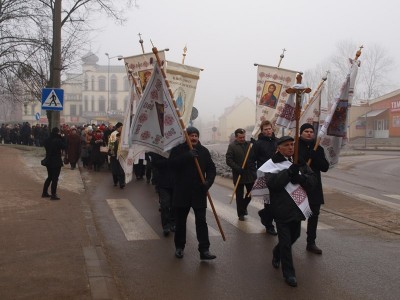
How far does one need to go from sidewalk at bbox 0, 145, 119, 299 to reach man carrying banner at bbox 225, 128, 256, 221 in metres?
2.68

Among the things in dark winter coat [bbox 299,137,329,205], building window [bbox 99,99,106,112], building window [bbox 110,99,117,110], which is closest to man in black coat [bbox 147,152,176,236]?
dark winter coat [bbox 299,137,329,205]

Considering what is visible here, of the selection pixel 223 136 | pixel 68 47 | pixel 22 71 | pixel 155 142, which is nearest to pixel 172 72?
pixel 155 142

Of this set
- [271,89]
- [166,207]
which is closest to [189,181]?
[166,207]

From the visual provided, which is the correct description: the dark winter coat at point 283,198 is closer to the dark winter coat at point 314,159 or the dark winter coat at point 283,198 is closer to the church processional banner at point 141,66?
the dark winter coat at point 314,159

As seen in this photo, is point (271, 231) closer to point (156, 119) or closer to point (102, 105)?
point (156, 119)

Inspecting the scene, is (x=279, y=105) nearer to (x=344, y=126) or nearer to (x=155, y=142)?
(x=344, y=126)

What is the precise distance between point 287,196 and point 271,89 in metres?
6.21

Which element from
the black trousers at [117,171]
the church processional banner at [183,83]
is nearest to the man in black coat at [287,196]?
the church processional banner at [183,83]

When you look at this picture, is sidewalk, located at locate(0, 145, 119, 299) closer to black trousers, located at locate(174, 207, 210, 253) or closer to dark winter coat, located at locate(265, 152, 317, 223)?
black trousers, located at locate(174, 207, 210, 253)

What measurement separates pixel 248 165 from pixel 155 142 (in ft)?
7.53

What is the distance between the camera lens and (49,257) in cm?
603

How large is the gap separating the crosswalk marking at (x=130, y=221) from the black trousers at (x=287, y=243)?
8.78 ft

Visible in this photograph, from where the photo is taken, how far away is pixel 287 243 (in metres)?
5.40

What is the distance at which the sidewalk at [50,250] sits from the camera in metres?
4.86
